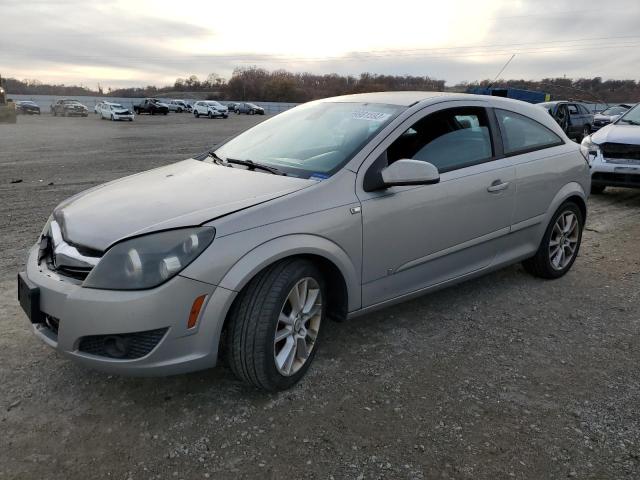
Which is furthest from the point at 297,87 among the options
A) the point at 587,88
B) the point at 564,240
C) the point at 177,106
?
the point at 564,240

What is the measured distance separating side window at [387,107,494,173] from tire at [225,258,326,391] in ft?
3.44

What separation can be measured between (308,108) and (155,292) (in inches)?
87.9

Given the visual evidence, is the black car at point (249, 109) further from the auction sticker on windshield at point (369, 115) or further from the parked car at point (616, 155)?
the auction sticker on windshield at point (369, 115)

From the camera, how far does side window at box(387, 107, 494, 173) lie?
3383 millimetres

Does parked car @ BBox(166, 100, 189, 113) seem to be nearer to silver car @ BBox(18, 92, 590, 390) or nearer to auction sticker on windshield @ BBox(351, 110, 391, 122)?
silver car @ BBox(18, 92, 590, 390)

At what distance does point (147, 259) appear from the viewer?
238cm

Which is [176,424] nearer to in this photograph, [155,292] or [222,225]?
[155,292]

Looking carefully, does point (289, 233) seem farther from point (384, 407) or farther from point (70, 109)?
point (70, 109)

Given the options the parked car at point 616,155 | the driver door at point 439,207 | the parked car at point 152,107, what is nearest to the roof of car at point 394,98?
the driver door at point 439,207

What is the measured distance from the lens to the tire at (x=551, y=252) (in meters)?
4.44

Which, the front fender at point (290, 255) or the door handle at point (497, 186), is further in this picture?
the door handle at point (497, 186)

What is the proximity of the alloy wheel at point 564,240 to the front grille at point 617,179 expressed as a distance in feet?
13.0

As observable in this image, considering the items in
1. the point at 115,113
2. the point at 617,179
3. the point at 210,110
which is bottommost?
the point at 617,179

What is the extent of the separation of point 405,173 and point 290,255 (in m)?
0.86
